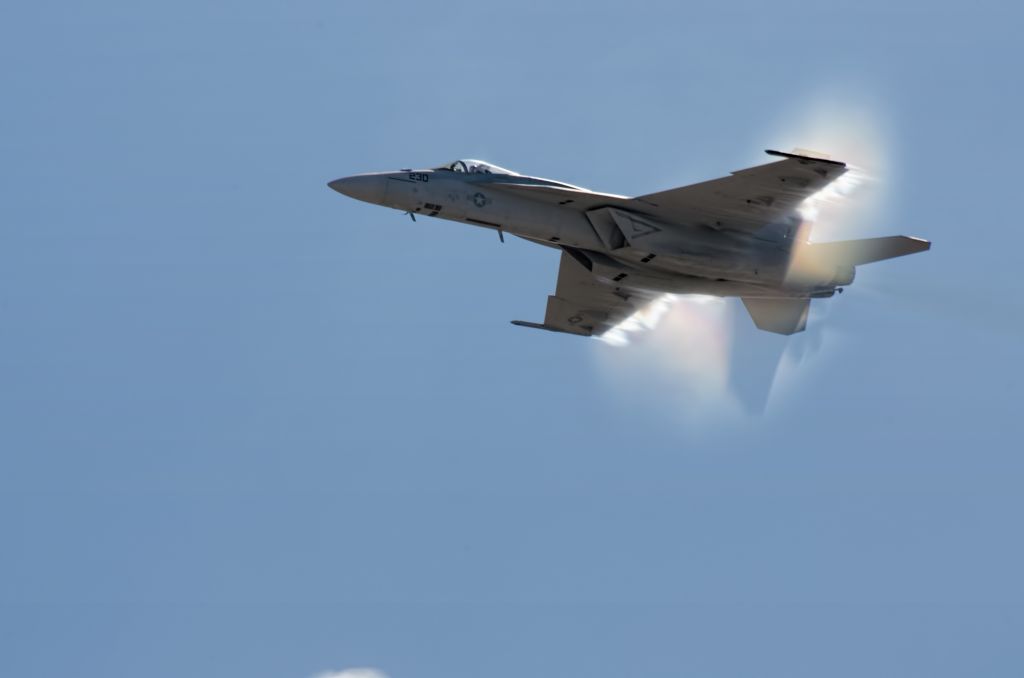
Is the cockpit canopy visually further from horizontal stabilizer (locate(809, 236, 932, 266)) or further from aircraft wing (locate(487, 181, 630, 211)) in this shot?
horizontal stabilizer (locate(809, 236, 932, 266))

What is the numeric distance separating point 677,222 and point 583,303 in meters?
5.07

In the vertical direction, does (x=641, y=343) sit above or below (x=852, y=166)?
below

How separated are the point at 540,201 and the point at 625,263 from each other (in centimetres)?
261

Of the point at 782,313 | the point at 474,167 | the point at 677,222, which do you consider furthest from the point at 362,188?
the point at 782,313

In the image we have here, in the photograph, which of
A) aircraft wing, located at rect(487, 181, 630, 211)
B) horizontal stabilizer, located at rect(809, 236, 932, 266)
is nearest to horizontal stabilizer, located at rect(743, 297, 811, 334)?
horizontal stabilizer, located at rect(809, 236, 932, 266)

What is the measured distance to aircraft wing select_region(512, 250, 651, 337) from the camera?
125ft

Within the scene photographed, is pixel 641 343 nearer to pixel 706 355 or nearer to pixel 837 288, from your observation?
pixel 706 355

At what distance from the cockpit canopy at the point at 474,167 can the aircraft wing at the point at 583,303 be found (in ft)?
14.9

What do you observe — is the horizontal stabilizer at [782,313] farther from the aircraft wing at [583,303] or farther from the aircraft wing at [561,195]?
the aircraft wing at [561,195]

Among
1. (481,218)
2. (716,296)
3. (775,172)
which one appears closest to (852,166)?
(775,172)

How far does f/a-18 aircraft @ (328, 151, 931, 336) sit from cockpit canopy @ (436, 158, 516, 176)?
0.07 ft

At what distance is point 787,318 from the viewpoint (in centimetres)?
3756

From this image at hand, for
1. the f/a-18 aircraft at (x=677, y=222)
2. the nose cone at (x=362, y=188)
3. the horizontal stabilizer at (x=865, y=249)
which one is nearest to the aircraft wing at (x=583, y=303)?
the f/a-18 aircraft at (x=677, y=222)

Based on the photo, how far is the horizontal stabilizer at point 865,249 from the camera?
1367 inches
